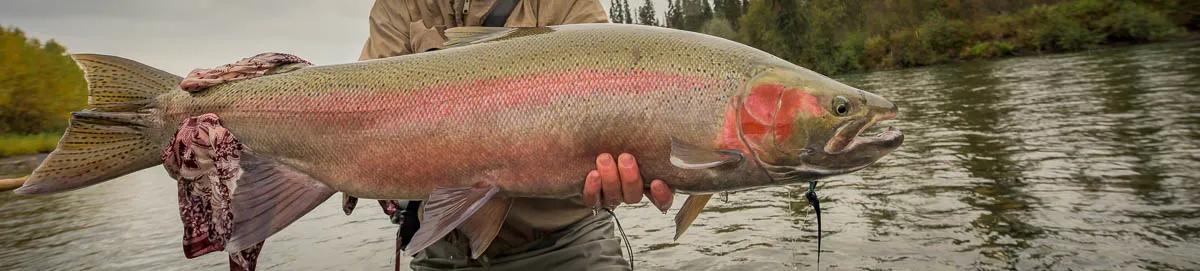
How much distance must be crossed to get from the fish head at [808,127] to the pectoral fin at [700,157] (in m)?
0.07

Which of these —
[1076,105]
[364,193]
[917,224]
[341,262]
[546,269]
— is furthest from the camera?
[1076,105]

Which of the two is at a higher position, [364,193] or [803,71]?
[803,71]

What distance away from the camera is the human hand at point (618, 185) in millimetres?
2207

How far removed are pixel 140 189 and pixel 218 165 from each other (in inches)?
726

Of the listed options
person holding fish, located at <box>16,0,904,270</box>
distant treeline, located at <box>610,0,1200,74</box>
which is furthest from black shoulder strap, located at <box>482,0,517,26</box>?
distant treeline, located at <box>610,0,1200,74</box>

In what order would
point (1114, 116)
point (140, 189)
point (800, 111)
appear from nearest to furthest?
point (800, 111), point (1114, 116), point (140, 189)

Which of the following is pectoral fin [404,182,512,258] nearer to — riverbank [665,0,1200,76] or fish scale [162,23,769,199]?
fish scale [162,23,769,199]

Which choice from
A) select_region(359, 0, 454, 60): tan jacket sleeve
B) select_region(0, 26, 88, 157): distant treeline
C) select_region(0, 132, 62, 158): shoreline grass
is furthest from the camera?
select_region(0, 26, 88, 157): distant treeline

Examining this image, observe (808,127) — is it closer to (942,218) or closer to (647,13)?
(942,218)

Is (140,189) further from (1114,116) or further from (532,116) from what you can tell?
(1114,116)

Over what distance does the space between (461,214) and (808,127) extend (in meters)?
1.10

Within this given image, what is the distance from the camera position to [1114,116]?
36.5 ft

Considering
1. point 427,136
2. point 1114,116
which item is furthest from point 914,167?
point 427,136

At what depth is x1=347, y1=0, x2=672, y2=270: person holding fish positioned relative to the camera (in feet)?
9.98
